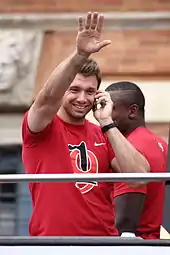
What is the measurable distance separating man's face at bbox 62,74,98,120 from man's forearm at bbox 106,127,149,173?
15cm

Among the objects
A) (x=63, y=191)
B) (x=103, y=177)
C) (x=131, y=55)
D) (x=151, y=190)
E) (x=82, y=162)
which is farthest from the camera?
(x=131, y=55)

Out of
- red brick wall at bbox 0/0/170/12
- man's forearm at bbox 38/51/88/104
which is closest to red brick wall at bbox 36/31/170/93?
red brick wall at bbox 0/0/170/12

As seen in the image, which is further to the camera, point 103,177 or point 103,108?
point 103,108

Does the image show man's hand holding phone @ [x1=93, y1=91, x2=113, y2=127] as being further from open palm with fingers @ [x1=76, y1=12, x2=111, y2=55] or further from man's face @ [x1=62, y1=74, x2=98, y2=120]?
open palm with fingers @ [x1=76, y1=12, x2=111, y2=55]

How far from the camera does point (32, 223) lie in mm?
3715

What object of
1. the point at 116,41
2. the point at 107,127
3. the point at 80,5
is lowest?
the point at 107,127

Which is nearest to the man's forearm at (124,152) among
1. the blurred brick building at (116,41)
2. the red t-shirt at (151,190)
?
the red t-shirt at (151,190)

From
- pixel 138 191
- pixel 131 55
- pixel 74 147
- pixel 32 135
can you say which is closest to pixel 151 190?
pixel 138 191

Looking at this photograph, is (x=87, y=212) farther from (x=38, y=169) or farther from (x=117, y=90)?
(x=117, y=90)

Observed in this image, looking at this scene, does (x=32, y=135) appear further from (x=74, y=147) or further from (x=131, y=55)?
(x=131, y=55)

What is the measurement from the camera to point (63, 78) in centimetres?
352

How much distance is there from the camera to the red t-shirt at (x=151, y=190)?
383cm

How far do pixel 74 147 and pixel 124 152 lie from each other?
8.4 inches

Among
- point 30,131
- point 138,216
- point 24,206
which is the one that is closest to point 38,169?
point 30,131
